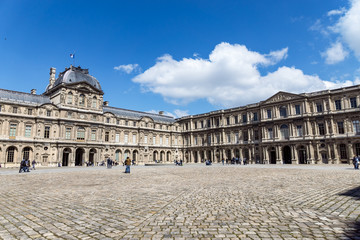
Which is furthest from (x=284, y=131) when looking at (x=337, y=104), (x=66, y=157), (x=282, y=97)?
(x=66, y=157)

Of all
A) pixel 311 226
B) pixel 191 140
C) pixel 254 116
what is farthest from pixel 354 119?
pixel 311 226

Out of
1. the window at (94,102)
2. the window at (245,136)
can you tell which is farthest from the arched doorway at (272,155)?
the window at (94,102)

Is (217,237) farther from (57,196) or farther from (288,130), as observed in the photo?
(288,130)

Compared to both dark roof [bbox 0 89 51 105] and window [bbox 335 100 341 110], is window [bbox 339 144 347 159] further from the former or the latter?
dark roof [bbox 0 89 51 105]

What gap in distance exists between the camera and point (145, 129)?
59.8 metres

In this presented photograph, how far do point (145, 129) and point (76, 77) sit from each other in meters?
20.6

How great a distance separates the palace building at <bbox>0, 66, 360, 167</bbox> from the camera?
135 feet

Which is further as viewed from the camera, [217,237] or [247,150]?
[247,150]

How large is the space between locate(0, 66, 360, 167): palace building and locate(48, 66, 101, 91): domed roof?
202 mm

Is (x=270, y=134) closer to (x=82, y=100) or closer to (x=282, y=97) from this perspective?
(x=282, y=97)

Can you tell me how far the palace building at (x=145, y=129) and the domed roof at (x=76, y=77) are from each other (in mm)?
202

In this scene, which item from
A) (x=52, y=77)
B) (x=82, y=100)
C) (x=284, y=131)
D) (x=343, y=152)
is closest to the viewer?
(x=343, y=152)

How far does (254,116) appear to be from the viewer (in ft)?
175

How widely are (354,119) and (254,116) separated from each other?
18.6 metres
